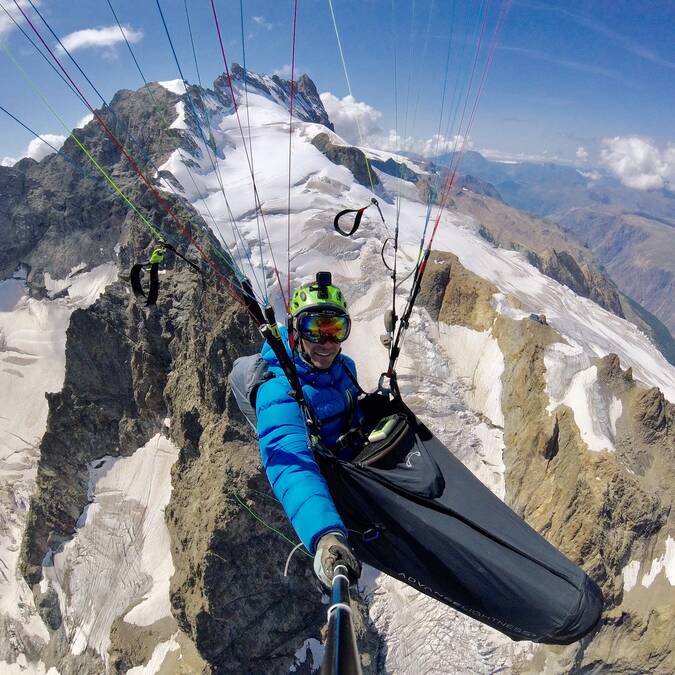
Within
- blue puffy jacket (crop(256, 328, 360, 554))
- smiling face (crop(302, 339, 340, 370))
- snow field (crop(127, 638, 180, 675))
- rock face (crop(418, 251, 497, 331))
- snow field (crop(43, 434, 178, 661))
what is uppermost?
rock face (crop(418, 251, 497, 331))

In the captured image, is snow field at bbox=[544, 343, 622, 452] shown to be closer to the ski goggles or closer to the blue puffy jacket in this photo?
the blue puffy jacket

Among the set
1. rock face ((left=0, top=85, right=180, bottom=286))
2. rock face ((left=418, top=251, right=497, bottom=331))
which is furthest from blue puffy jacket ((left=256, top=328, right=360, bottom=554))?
rock face ((left=0, top=85, right=180, bottom=286))

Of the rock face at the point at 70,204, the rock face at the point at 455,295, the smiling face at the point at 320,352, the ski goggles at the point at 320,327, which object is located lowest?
the smiling face at the point at 320,352

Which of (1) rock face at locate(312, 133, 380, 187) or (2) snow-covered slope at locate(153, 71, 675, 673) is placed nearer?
(2) snow-covered slope at locate(153, 71, 675, 673)

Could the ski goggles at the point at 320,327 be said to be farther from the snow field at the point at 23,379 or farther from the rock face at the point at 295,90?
the rock face at the point at 295,90

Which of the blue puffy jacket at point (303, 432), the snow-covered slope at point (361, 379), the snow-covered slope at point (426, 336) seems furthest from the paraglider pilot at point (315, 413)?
the snow-covered slope at point (361, 379)
